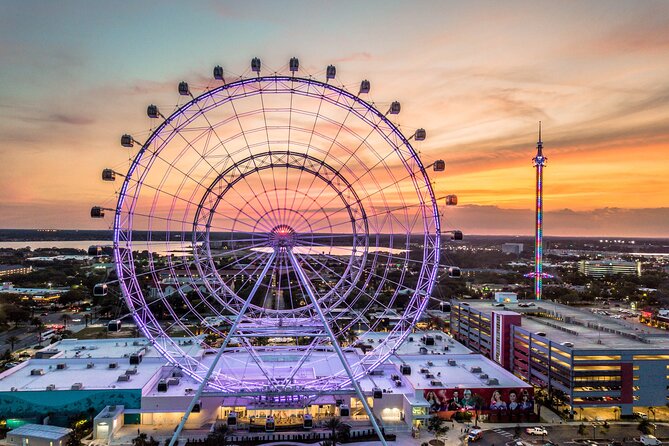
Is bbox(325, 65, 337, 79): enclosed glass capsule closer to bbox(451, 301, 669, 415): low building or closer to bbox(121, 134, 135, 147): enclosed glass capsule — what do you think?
bbox(121, 134, 135, 147): enclosed glass capsule

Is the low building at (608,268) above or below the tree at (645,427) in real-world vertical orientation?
above

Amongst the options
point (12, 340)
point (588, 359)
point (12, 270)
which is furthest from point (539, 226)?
point (12, 270)

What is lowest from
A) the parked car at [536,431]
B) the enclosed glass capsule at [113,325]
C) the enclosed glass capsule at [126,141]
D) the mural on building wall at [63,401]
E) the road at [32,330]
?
the road at [32,330]

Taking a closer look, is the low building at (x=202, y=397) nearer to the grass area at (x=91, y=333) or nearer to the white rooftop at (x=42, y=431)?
the white rooftop at (x=42, y=431)

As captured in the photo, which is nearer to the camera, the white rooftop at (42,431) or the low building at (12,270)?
the white rooftop at (42,431)

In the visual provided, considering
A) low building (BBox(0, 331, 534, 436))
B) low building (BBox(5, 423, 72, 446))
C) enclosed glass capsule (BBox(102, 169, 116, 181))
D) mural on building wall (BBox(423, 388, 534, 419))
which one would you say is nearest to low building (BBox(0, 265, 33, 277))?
low building (BBox(0, 331, 534, 436))

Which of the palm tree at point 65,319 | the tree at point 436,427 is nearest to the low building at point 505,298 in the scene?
the tree at point 436,427

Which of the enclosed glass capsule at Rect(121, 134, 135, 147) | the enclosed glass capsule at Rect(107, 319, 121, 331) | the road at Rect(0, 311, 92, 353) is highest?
the enclosed glass capsule at Rect(121, 134, 135, 147)
